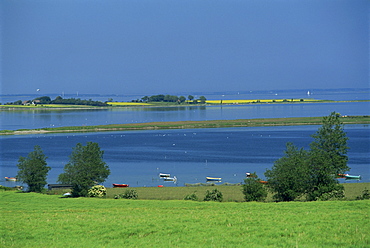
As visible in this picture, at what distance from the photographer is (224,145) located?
67875mm

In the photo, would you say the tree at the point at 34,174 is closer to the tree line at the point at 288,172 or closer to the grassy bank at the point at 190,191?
the tree line at the point at 288,172

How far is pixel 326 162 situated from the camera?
32188 millimetres

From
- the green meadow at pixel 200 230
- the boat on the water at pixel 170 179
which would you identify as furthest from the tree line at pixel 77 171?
the green meadow at pixel 200 230

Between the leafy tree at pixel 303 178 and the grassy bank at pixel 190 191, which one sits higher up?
the leafy tree at pixel 303 178

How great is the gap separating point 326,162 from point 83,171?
17.7 metres

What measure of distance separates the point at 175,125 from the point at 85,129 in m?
18.1

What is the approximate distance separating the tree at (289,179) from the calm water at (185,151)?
1319 centimetres

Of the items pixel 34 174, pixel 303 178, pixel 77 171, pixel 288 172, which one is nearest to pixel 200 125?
pixel 34 174

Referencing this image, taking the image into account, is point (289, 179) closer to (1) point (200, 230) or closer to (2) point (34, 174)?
(1) point (200, 230)

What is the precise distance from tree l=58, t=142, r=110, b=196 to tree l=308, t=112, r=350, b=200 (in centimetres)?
1601

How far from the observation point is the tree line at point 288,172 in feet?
94.2

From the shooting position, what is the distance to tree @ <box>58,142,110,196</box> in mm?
34125

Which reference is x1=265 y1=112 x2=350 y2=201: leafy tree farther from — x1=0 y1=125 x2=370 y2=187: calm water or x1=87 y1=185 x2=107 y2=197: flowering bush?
x1=0 y1=125 x2=370 y2=187: calm water

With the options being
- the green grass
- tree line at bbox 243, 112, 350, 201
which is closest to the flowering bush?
tree line at bbox 243, 112, 350, 201
